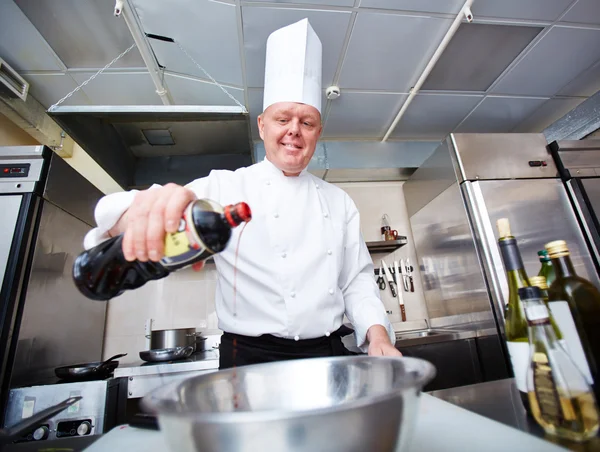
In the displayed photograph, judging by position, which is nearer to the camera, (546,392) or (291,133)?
(546,392)

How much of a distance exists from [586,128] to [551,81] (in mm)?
449

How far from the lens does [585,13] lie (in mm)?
1709

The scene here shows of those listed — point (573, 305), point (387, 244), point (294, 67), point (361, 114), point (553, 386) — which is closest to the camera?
point (553, 386)

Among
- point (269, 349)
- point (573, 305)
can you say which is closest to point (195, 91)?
point (269, 349)

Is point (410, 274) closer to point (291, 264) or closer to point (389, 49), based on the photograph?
point (389, 49)

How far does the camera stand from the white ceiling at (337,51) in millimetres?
1560

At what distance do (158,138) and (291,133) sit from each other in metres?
1.42

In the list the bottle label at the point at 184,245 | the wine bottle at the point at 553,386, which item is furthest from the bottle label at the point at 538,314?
the bottle label at the point at 184,245

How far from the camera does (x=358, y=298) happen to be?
966 millimetres

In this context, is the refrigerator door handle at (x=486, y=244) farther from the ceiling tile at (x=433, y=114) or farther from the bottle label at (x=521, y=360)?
the bottle label at (x=521, y=360)

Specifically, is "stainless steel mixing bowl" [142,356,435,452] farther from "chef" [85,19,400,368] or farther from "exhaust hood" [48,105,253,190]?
"exhaust hood" [48,105,253,190]

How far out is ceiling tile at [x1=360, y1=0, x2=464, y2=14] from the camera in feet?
5.07

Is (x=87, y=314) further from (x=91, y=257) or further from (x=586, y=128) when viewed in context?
(x=586, y=128)

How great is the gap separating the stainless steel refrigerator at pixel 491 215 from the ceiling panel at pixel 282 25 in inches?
35.2
